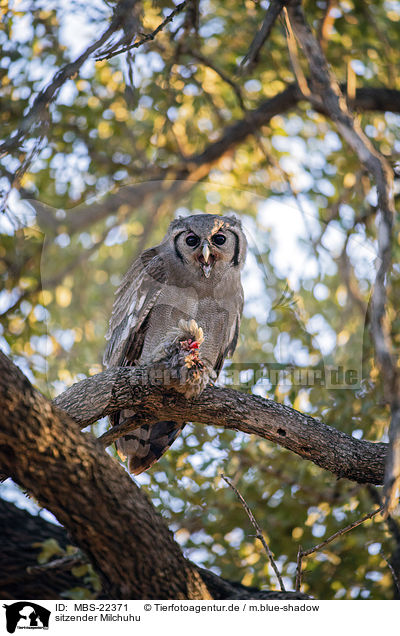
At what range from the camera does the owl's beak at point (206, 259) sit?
9.27 feet

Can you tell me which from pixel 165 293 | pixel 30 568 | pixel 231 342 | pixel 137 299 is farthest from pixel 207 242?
pixel 30 568

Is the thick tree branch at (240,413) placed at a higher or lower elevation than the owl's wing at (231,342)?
lower

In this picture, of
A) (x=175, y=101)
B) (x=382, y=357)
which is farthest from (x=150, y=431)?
(x=175, y=101)

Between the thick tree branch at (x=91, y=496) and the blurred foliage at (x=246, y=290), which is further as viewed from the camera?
the blurred foliage at (x=246, y=290)

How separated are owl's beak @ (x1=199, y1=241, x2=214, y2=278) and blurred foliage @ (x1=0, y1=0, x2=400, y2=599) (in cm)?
26

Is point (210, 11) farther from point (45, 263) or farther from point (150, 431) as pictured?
point (150, 431)

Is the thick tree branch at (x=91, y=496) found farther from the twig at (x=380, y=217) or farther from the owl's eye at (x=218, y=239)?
Answer: the owl's eye at (x=218, y=239)

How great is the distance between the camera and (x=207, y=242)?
286 centimetres

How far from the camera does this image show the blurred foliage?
Answer: 2.93 meters

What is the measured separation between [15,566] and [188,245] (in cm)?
171

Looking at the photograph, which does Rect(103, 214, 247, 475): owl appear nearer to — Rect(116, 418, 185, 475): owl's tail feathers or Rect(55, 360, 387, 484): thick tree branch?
Rect(116, 418, 185, 475): owl's tail feathers

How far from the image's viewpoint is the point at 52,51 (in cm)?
403
